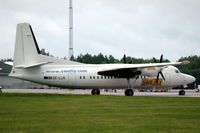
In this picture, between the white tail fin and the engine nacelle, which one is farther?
the engine nacelle

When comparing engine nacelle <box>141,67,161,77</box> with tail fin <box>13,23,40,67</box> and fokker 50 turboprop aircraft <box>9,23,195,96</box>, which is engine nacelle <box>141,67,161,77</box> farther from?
tail fin <box>13,23,40,67</box>

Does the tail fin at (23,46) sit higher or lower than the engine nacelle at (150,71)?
higher

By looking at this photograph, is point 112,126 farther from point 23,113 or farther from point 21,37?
point 21,37

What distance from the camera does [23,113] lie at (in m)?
17.7

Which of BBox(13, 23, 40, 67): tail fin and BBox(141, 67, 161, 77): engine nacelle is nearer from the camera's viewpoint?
BBox(13, 23, 40, 67): tail fin

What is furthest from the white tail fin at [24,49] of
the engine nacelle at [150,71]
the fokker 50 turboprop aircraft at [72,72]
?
the engine nacelle at [150,71]

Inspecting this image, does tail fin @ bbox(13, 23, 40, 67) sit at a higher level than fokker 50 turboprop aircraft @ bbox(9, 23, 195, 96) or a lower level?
higher

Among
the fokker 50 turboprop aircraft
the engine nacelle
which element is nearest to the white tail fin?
the fokker 50 turboprop aircraft

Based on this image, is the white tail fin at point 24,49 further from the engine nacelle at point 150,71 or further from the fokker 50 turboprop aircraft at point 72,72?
the engine nacelle at point 150,71

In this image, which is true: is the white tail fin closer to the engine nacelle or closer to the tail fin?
the tail fin

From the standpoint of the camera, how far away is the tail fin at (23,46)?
36.3m

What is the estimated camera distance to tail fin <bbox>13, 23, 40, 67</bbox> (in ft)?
119

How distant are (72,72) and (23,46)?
17.0 ft

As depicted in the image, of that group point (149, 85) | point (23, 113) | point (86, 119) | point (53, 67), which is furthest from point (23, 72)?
point (86, 119)
